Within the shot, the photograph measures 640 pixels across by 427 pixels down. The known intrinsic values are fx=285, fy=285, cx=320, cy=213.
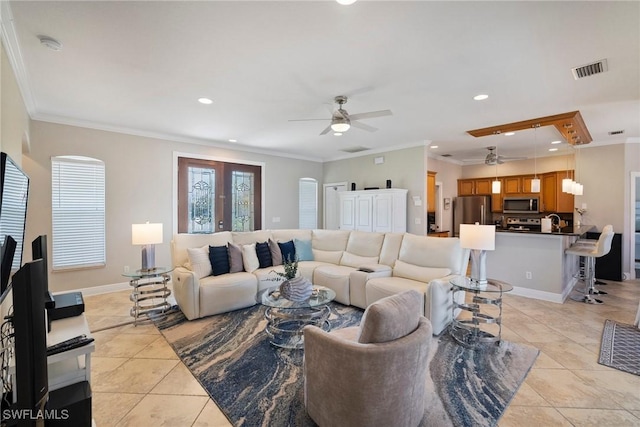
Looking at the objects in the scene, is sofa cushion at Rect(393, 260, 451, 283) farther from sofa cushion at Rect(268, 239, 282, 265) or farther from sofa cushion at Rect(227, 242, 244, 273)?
sofa cushion at Rect(227, 242, 244, 273)

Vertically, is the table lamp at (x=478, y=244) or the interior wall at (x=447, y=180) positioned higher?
the interior wall at (x=447, y=180)

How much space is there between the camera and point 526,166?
24.6 ft

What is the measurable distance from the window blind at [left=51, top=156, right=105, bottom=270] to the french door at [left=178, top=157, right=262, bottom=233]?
1.25 metres

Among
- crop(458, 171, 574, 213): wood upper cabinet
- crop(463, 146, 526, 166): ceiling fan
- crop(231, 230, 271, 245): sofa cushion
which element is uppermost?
crop(463, 146, 526, 166): ceiling fan

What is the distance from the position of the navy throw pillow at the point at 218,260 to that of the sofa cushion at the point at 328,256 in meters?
1.61

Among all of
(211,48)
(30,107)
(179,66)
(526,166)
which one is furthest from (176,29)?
(526,166)

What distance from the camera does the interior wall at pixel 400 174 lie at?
579 centimetres

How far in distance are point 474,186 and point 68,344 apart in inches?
349

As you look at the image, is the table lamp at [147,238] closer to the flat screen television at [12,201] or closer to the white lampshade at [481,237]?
the flat screen television at [12,201]

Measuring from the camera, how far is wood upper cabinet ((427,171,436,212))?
22.6 ft

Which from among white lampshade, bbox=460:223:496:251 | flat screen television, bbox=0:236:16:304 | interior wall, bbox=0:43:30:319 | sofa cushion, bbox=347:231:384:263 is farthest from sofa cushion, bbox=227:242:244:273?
white lampshade, bbox=460:223:496:251

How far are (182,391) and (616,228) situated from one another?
780 cm

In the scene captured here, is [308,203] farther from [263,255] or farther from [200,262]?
[200,262]

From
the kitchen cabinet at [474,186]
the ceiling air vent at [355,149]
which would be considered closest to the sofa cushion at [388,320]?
the ceiling air vent at [355,149]
